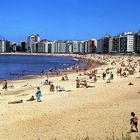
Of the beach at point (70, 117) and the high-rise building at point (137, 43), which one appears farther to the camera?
the high-rise building at point (137, 43)

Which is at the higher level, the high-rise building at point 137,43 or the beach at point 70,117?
the high-rise building at point 137,43

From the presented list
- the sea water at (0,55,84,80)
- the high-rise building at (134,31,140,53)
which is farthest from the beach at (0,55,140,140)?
the high-rise building at (134,31,140,53)

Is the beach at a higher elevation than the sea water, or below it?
higher

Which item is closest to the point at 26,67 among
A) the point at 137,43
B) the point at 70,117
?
the point at 70,117

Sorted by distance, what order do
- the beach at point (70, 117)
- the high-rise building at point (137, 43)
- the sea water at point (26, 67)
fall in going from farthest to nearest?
the high-rise building at point (137, 43)
the sea water at point (26, 67)
the beach at point (70, 117)

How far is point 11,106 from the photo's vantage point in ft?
74.8

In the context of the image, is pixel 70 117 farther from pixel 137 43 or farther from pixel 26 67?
pixel 137 43

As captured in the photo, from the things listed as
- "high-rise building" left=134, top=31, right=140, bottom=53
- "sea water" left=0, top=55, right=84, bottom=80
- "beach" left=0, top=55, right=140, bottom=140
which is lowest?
"sea water" left=0, top=55, right=84, bottom=80

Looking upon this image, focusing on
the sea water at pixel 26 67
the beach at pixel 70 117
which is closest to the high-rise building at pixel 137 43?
the sea water at pixel 26 67

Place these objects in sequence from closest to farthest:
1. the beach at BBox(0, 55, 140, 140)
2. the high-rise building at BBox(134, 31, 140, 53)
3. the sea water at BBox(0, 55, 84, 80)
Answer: the beach at BBox(0, 55, 140, 140)
the sea water at BBox(0, 55, 84, 80)
the high-rise building at BBox(134, 31, 140, 53)

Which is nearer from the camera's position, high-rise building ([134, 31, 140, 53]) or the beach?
the beach

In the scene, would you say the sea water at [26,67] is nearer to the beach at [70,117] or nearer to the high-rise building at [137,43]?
→ the beach at [70,117]

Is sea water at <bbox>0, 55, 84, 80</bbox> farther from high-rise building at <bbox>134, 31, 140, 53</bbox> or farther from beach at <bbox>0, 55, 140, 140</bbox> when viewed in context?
high-rise building at <bbox>134, 31, 140, 53</bbox>

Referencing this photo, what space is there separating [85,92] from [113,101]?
5.12 m
